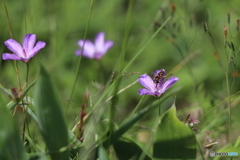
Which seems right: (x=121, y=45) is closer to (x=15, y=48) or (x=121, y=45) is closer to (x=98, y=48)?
(x=98, y=48)

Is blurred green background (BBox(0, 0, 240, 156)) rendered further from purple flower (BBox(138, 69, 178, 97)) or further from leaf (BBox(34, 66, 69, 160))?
leaf (BBox(34, 66, 69, 160))

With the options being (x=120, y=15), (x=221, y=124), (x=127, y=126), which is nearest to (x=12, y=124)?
(x=127, y=126)

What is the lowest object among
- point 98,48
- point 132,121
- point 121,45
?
point 121,45

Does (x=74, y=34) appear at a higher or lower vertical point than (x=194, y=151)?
lower

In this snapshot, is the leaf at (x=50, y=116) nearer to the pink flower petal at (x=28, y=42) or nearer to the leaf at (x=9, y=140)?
the leaf at (x=9, y=140)

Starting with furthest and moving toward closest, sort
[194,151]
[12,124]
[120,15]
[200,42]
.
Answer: [120,15]
[200,42]
[194,151]
[12,124]

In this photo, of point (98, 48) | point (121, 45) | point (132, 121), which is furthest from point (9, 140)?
point (121, 45)

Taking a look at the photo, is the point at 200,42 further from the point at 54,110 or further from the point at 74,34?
the point at 54,110
